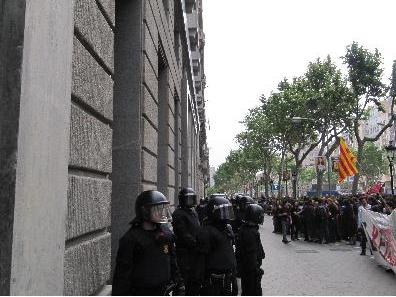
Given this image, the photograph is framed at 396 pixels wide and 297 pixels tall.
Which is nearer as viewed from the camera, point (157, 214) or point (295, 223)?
point (157, 214)

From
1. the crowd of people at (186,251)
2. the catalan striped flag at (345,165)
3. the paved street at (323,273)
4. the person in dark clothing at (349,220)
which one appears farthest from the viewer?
the catalan striped flag at (345,165)

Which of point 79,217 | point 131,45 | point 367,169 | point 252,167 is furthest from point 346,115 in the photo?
point 367,169

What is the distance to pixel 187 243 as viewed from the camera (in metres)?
6.40

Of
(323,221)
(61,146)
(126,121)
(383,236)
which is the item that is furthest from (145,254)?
(323,221)

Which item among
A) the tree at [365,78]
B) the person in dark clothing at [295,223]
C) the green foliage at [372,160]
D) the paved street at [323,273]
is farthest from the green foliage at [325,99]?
the green foliage at [372,160]

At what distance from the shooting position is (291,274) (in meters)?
11.2

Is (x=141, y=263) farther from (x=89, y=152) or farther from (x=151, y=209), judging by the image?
(x=89, y=152)

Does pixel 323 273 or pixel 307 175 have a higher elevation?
pixel 307 175

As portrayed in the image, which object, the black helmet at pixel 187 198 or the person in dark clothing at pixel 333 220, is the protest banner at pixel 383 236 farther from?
the person in dark clothing at pixel 333 220

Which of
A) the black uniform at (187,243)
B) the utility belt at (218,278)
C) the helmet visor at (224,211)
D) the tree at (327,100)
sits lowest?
the utility belt at (218,278)

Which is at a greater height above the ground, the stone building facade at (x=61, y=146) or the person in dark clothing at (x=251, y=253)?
the stone building facade at (x=61, y=146)

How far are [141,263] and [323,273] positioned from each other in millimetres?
8696

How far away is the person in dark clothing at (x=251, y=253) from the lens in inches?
254

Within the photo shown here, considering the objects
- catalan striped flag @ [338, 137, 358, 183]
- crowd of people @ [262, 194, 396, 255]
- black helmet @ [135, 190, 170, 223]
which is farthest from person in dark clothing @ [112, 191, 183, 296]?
catalan striped flag @ [338, 137, 358, 183]
